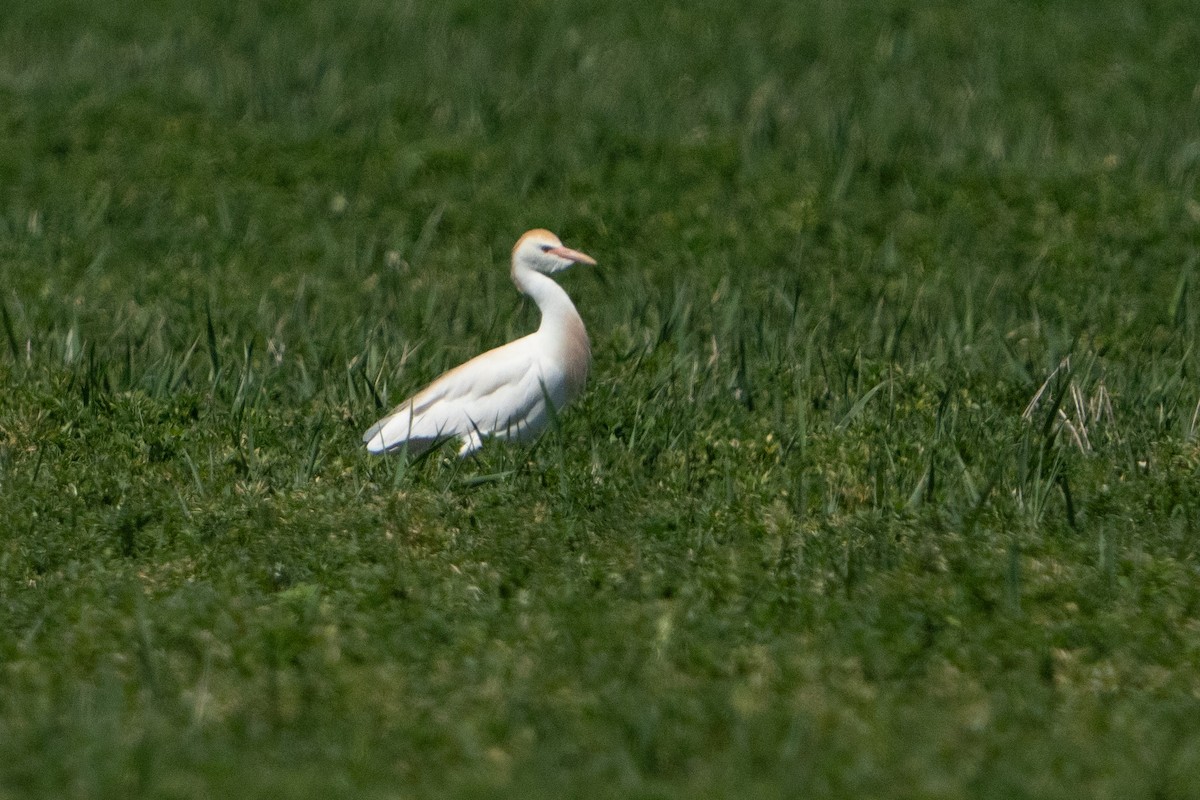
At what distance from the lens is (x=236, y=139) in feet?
35.2

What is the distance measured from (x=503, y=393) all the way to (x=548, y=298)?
1.60 ft

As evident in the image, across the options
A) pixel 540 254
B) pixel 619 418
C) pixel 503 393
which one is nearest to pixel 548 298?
pixel 540 254

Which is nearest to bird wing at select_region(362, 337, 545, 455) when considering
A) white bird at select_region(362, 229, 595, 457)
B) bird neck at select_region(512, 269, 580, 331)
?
white bird at select_region(362, 229, 595, 457)

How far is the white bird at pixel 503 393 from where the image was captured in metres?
6.55

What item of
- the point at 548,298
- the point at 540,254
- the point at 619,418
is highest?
the point at 540,254

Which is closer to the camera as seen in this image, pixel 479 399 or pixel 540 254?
Result: pixel 479 399

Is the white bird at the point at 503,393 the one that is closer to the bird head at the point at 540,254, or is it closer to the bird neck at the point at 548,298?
the bird neck at the point at 548,298

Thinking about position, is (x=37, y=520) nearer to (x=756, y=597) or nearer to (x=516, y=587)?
(x=516, y=587)

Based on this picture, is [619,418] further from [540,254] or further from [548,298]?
[540,254]

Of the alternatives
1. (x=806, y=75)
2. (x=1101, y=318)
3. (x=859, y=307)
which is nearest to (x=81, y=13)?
(x=806, y=75)

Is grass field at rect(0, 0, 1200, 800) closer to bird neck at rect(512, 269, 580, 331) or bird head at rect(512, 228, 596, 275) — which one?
bird neck at rect(512, 269, 580, 331)

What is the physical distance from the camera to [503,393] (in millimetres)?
6691

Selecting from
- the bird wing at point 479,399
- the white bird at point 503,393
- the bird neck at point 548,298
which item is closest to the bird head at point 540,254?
the bird neck at point 548,298

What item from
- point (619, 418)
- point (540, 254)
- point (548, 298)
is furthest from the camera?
point (540, 254)
